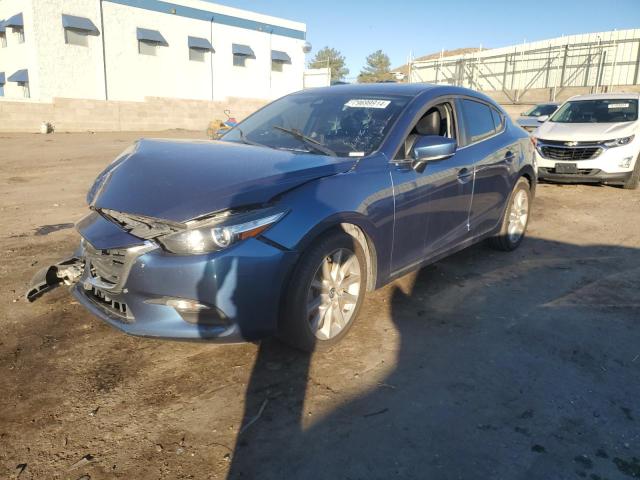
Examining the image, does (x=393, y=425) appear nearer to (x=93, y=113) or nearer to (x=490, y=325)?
(x=490, y=325)

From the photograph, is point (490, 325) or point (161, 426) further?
point (490, 325)

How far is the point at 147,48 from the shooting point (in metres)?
28.4

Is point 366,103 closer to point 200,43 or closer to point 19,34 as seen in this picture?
point 19,34

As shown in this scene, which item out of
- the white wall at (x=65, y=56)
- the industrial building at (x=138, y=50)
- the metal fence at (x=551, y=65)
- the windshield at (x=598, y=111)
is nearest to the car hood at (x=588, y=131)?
the windshield at (x=598, y=111)

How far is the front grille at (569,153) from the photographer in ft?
29.6

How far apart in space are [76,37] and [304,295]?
27891 millimetres

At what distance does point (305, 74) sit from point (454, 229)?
36530mm

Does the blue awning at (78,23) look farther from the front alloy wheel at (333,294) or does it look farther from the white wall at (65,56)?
the front alloy wheel at (333,294)

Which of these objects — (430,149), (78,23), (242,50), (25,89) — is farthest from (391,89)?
(242,50)

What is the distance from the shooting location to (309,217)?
2.95m

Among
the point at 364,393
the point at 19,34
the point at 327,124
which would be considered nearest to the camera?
the point at 364,393

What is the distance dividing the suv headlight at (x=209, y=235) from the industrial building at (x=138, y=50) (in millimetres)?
25193

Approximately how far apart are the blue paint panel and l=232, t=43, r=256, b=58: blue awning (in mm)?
1210

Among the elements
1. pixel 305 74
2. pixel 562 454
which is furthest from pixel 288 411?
pixel 305 74
